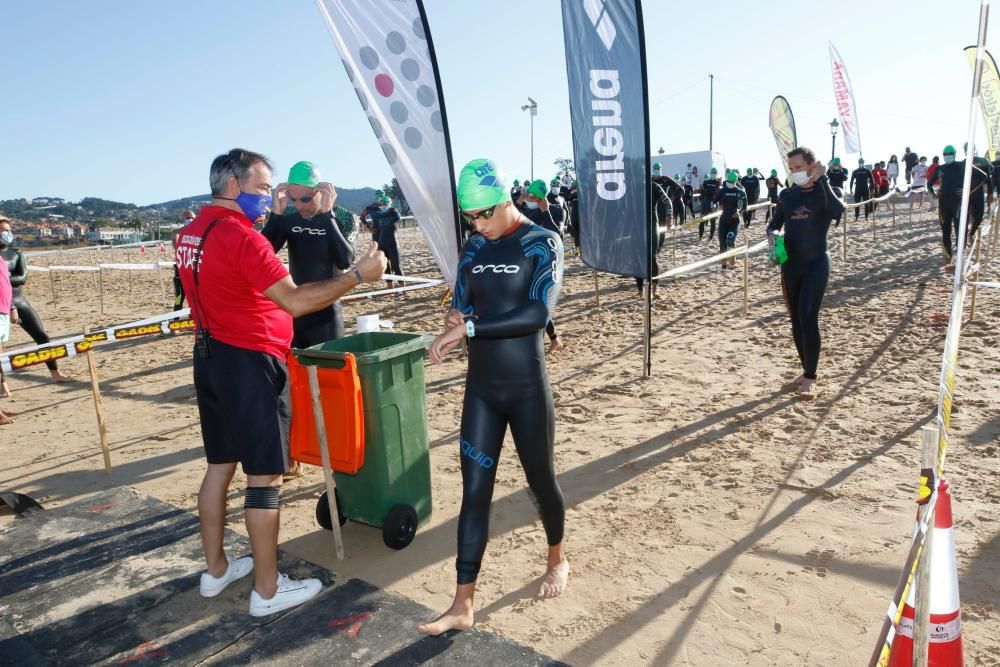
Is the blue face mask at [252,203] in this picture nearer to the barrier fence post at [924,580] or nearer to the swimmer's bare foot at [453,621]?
the swimmer's bare foot at [453,621]

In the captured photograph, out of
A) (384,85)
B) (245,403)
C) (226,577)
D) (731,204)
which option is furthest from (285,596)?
(731,204)

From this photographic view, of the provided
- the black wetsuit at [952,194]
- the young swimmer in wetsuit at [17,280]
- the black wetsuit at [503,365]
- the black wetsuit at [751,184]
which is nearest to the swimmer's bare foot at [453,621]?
the black wetsuit at [503,365]

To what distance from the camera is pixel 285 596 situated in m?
3.35

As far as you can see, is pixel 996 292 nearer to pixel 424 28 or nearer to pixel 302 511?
pixel 424 28

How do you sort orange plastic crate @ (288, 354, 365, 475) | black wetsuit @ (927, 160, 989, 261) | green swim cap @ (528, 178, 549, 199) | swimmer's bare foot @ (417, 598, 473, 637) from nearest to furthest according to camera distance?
1. swimmer's bare foot @ (417, 598, 473, 637)
2. orange plastic crate @ (288, 354, 365, 475)
3. green swim cap @ (528, 178, 549, 199)
4. black wetsuit @ (927, 160, 989, 261)

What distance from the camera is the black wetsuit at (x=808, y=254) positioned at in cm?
594

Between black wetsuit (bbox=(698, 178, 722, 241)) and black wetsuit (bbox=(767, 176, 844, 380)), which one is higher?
black wetsuit (bbox=(698, 178, 722, 241))

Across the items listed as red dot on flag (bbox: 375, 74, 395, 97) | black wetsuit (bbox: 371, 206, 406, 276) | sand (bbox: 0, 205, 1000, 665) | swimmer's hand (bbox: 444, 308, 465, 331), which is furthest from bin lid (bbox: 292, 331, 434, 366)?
black wetsuit (bbox: 371, 206, 406, 276)

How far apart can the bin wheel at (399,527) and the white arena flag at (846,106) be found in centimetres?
1728

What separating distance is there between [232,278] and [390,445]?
133cm

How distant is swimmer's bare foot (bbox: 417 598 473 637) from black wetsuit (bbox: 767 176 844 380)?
431cm

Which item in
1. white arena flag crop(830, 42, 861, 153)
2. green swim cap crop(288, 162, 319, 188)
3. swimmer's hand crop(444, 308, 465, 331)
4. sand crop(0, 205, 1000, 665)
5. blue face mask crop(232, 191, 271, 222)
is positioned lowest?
sand crop(0, 205, 1000, 665)

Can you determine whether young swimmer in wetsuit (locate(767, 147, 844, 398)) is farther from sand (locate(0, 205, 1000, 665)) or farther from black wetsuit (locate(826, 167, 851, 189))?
black wetsuit (locate(826, 167, 851, 189))

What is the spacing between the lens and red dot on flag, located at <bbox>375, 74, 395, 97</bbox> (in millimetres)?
5598
